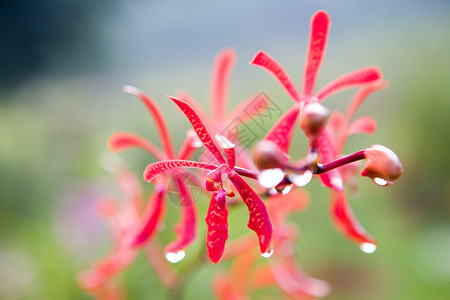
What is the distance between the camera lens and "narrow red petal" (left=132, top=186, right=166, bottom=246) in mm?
586

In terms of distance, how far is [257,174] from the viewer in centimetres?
46

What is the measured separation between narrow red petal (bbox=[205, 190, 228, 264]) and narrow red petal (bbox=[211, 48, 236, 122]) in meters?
0.35

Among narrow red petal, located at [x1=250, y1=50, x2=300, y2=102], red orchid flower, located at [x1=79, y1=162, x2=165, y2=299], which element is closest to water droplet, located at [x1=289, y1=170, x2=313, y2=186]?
narrow red petal, located at [x1=250, y1=50, x2=300, y2=102]

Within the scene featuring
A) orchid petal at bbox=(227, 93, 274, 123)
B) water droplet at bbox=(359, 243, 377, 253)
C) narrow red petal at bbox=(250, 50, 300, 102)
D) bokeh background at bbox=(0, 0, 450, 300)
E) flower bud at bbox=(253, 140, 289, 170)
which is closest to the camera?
flower bud at bbox=(253, 140, 289, 170)

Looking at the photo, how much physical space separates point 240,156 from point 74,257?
1118 millimetres

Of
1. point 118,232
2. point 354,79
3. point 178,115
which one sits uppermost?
point 354,79

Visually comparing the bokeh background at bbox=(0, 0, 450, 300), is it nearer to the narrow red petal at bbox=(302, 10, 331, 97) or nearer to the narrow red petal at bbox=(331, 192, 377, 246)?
the narrow red petal at bbox=(331, 192, 377, 246)

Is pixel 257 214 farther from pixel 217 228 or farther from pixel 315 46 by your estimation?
pixel 315 46

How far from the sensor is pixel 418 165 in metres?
2.32

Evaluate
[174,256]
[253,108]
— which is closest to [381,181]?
[174,256]

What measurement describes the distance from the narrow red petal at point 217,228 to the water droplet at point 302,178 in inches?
3.1

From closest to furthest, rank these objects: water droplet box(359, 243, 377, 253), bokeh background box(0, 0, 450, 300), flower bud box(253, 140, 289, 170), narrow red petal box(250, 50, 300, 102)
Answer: flower bud box(253, 140, 289, 170), narrow red petal box(250, 50, 300, 102), water droplet box(359, 243, 377, 253), bokeh background box(0, 0, 450, 300)

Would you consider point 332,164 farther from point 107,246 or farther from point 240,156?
point 107,246

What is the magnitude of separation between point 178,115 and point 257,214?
206 centimetres
